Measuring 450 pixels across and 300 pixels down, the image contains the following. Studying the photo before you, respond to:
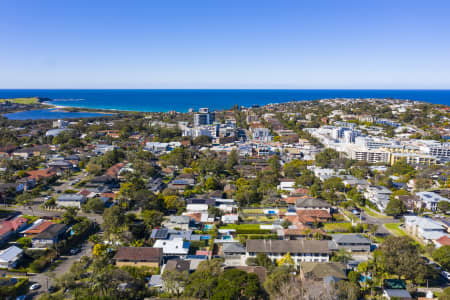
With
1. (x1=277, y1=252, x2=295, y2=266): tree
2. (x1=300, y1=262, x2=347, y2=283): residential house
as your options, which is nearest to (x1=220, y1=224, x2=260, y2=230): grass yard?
(x1=277, y1=252, x2=295, y2=266): tree

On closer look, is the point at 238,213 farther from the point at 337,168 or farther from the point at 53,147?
the point at 53,147

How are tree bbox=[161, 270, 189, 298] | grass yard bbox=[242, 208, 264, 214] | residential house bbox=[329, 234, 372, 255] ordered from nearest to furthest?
tree bbox=[161, 270, 189, 298], residential house bbox=[329, 234, 372, 255], grass yard bbox=[242, 208, 264, 214]

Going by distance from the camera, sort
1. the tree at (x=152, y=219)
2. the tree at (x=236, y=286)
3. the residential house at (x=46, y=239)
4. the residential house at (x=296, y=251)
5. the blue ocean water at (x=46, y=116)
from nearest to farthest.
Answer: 1. the tree at (x=236, y=286)
2. the residential house at (x=296, y=251)
3. the residential house at (x=46, y=239)
4. the tree at (x=152, y=219)
5. the blue ocean water at (x=46, y=116)

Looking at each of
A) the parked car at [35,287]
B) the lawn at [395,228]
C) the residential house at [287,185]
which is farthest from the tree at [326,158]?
the parked car at [35,287]

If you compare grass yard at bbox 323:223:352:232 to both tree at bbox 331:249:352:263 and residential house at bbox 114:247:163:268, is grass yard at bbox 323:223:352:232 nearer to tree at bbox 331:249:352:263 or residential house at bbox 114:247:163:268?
tree at bbox 331:249:352:263

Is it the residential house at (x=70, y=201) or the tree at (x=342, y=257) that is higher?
the residential house at (x=70, y=201)

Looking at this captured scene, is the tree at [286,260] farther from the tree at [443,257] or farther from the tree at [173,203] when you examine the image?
the tree at [173,203]

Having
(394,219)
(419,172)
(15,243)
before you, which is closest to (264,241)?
(394,219)
